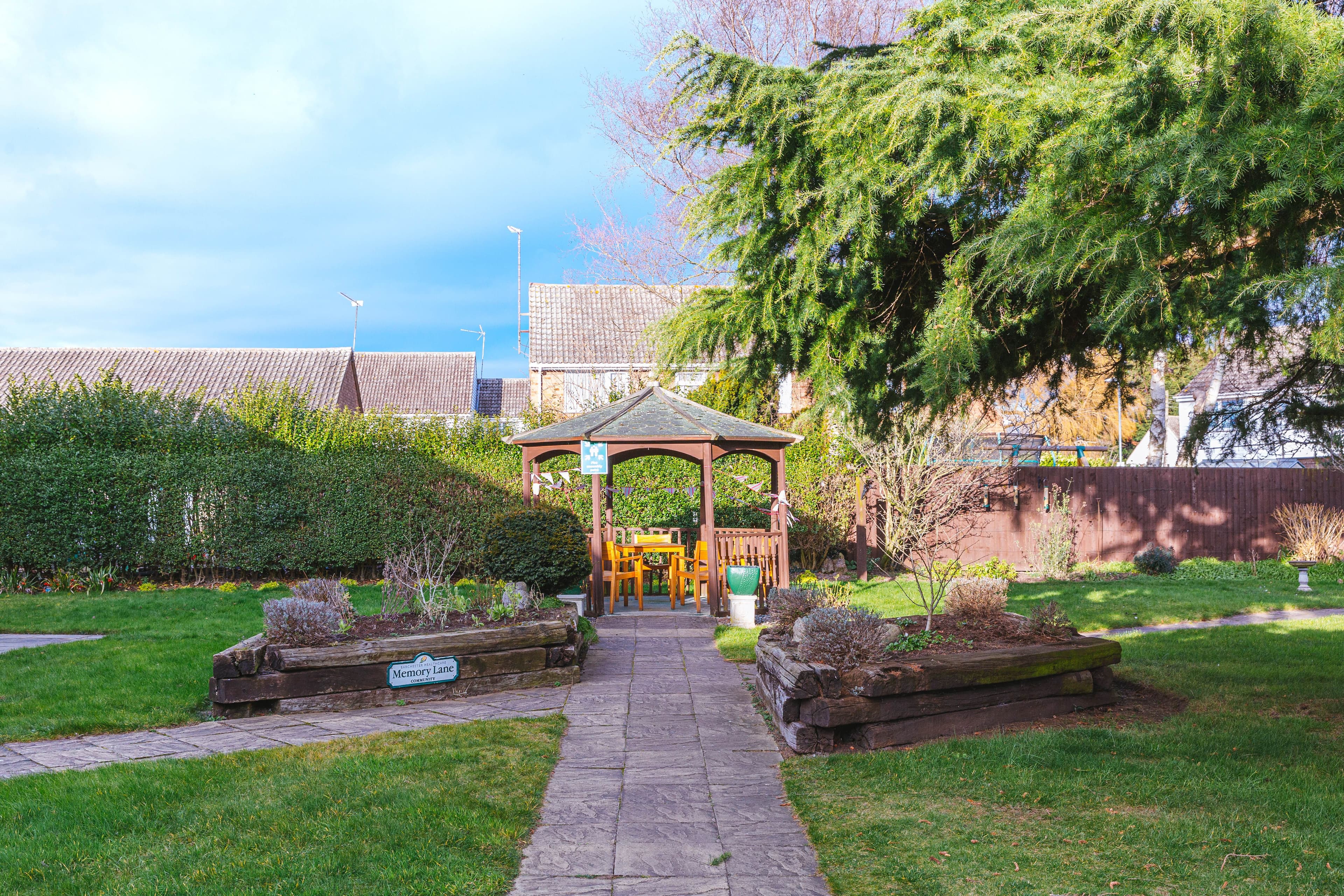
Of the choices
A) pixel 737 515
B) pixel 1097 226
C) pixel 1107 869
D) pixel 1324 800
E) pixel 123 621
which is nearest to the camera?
pixel 1107 869

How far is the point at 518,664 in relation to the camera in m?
7.34

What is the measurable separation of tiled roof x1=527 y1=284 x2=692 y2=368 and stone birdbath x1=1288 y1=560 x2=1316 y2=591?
557 inches

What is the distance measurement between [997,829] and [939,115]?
343 cm

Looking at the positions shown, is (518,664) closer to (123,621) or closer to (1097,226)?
(1097,226)

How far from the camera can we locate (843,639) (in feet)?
18.8

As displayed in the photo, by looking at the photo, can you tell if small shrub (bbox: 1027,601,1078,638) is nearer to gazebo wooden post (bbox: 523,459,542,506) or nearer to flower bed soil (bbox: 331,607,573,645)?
flower bed soil (bbox: 331,607,573,645)

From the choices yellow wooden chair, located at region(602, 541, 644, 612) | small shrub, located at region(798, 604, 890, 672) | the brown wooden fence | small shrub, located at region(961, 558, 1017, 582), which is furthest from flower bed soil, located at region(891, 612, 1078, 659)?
the brown wooden fence

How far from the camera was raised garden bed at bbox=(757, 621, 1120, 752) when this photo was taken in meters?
5.43

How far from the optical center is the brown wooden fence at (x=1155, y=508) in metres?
16.0

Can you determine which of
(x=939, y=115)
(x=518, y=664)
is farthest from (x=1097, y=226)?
(x=518, y=664)

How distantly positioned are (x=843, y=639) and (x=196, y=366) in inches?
1051

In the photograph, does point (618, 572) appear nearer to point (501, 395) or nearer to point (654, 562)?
point (654, 562)

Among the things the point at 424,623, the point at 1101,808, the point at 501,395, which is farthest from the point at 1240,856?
the point at 501,395

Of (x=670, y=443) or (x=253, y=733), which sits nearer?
(x=253, y=733)
